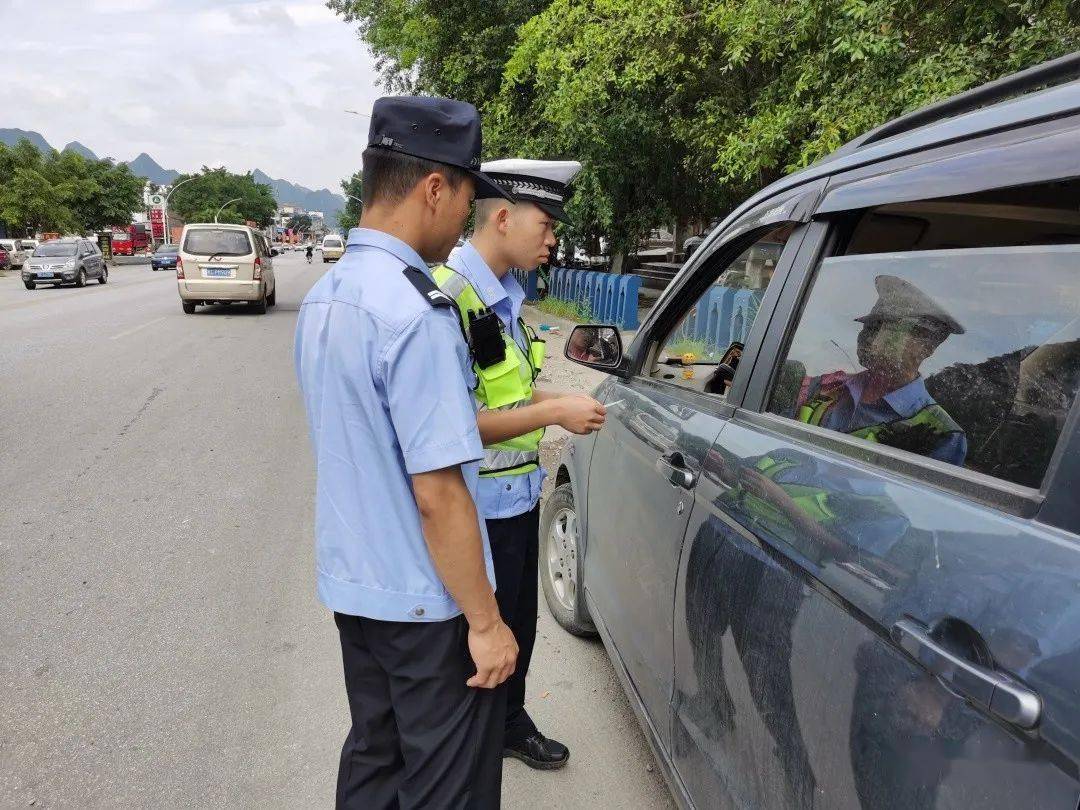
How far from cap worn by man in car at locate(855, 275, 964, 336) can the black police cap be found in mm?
855

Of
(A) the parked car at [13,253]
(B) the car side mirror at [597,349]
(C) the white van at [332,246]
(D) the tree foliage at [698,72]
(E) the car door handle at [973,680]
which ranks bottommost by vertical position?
(A) the parked car at [13,253]

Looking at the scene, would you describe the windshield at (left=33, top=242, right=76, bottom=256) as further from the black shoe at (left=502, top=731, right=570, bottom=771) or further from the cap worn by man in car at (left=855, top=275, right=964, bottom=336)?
the cap worn by man in car at (left=855, top=275, right=964, bottom=336)

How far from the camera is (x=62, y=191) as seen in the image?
41875 mm

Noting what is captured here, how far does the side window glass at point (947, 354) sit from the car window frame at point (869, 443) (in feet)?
0.09

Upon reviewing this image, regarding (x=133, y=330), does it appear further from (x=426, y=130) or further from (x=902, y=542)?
(x=902, y=542)

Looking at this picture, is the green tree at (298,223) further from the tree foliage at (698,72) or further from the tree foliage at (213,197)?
the tree foliage at (698,72)

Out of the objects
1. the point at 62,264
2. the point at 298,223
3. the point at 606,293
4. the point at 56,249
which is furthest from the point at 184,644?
the point at 298,223

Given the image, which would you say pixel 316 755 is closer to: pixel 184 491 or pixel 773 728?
pixel 773 728

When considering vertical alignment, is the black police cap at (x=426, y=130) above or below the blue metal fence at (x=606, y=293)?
above

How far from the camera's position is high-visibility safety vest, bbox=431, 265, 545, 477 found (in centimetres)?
202

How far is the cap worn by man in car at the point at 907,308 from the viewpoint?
1416 mm

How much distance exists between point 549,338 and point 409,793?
1194cm

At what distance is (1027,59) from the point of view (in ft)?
20.6

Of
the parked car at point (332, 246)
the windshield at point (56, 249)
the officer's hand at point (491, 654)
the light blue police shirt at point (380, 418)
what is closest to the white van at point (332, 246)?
the parked car at point (332, 246)
